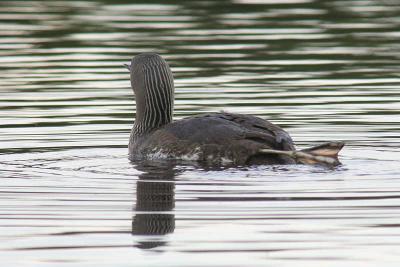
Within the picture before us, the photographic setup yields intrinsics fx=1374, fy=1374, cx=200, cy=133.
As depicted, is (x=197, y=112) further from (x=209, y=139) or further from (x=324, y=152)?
(x=324, y=152)

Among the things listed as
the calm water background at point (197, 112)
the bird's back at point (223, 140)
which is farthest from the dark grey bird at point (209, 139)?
the calm water background at point (197, 112)

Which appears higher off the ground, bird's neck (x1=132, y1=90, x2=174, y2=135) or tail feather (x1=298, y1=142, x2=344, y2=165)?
bird's neck (x1=132, y1=90, x2=174, y2=135)

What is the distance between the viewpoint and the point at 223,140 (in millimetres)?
11781

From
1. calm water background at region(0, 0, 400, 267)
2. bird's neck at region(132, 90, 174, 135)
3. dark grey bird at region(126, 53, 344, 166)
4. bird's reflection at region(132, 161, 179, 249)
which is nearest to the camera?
calm water background at region(0, 0, 400, 267)

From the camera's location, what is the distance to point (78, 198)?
10.3 meters

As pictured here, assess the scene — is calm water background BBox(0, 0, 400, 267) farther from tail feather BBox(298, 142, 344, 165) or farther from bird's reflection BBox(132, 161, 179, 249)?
tail feather BBox(298, 142, 344, 165)

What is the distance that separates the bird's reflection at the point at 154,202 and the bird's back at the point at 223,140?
21 cm

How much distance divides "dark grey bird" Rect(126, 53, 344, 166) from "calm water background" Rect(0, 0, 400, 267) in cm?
17

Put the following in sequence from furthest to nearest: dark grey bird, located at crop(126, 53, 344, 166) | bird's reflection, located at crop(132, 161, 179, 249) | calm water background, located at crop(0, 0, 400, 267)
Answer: dark grey bird, located at crop(126, 53, 344, 166) → bird's reflection, located at crop(132, 161, 179, 249) → calm water background, located at crop(0, 0, 400, 267)

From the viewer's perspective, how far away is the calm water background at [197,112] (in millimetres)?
8680

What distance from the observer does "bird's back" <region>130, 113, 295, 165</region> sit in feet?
38.1

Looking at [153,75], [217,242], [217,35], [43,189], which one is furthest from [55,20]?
[217,242]

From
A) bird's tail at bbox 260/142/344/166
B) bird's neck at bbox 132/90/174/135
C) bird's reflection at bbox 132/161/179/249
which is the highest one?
bird's neck at bbox 132/90/174/135

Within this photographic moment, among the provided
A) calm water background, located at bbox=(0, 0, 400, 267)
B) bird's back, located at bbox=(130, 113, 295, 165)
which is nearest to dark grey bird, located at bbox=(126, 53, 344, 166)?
bird's back, located at bbox=(130, 113, 295, 165)
